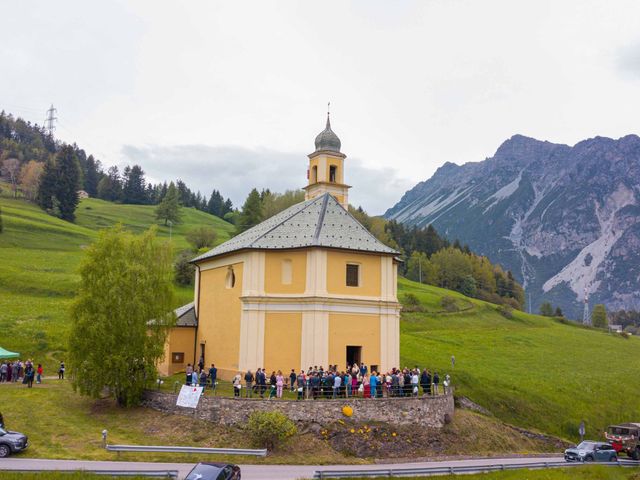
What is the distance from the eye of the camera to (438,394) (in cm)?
3142

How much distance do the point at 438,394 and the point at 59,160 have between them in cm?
10620

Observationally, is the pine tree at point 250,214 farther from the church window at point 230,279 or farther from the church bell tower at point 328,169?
the church window at point 230,279

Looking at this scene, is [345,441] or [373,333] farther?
[373,333]

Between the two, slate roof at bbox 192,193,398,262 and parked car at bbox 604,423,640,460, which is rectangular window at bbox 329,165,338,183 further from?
parked car at bbox 604,423,640,460

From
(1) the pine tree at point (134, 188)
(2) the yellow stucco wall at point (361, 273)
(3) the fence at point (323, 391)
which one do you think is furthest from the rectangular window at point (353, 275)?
(1) the pine tree at point (134, 188)

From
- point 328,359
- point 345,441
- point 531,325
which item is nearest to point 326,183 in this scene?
point 328,359

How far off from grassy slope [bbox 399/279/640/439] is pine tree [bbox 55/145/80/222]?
67.4 m

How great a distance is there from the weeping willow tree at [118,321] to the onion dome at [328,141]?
17.2 metres

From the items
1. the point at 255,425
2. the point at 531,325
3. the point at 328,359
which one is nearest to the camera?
the point at 255,425

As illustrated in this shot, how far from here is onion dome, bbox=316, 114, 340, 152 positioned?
4500cm

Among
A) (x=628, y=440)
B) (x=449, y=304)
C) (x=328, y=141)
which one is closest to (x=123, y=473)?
(x=628, y=440)

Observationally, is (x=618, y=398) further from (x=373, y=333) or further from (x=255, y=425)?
(x=255, y=425)

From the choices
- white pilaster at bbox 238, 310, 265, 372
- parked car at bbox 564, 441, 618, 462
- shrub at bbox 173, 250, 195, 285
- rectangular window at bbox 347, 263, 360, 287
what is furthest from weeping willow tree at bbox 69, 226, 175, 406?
shrub at bbox 173, 250, 195, 285

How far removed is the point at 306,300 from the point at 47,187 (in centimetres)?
9690
